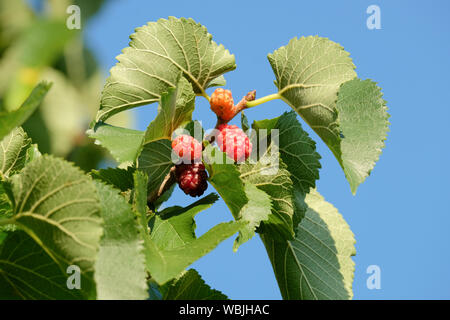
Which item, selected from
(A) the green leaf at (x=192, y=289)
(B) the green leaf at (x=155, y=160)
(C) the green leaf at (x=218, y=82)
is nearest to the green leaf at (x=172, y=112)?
(B) the green leaf at (x=155, y=160)

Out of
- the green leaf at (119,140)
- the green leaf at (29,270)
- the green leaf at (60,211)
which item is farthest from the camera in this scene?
the green leaf at (119,140)

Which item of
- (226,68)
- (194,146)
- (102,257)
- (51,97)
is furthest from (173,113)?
(51,97)

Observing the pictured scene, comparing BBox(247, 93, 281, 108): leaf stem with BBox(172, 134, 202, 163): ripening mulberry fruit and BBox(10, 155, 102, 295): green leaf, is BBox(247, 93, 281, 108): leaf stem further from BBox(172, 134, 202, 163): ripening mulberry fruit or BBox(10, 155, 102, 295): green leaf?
BBox(10, 155, 102, 295): green leaf

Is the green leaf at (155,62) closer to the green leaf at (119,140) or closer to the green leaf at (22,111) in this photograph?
the green leaf at (119,140)

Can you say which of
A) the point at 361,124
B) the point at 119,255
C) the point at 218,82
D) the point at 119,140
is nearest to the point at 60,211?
the point at 119,255

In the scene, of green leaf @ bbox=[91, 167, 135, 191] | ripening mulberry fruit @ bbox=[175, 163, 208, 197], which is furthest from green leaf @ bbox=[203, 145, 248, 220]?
green leaf @ bbox=[91, 167, 135, 191]

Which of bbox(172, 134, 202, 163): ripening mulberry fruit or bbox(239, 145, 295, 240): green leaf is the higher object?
bbox(172, 134, 202, 163): ripening mulberry fruit

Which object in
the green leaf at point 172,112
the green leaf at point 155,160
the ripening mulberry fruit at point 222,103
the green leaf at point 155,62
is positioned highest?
the green leaf at point 155,62
